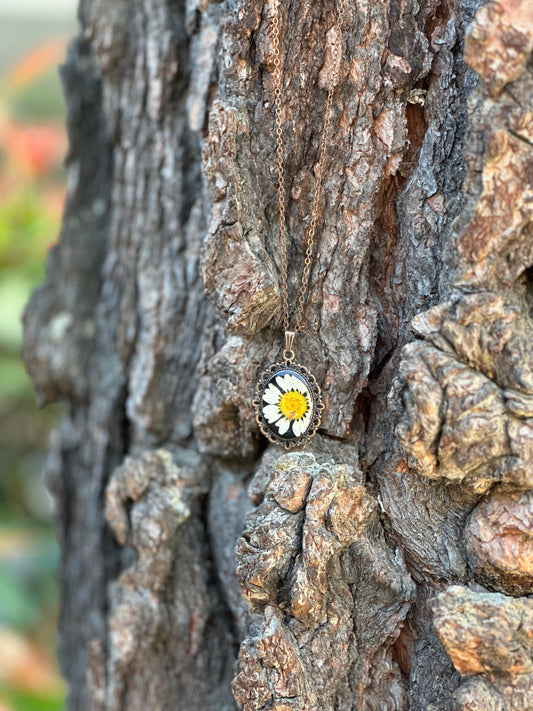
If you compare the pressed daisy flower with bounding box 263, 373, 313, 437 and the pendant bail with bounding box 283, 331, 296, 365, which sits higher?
the pendant bail with bounding box 283, 331, 296, 365

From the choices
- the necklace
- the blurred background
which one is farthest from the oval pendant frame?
the blurred background

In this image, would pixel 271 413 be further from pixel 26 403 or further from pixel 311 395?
pixel 26 403

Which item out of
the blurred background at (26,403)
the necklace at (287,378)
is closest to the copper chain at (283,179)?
the necklace at (287,378)

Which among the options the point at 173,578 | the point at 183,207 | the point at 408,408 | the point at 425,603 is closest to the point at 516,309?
the point at 408,408

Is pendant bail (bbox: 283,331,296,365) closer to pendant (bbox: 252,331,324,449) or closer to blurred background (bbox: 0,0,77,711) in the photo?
pendant (bbox: 252,331,324,449)

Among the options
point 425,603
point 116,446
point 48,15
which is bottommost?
point 425,603

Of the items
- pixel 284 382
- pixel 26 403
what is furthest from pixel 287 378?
pixel 26 403

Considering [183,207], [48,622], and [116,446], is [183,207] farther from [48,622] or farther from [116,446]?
[48,622]
